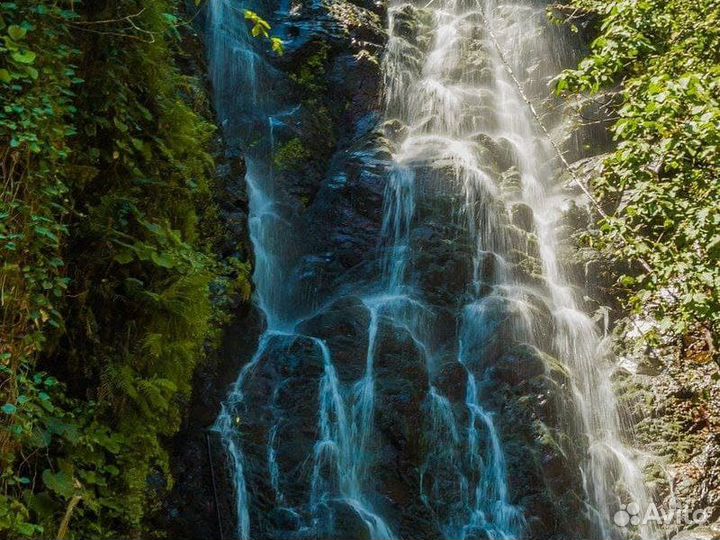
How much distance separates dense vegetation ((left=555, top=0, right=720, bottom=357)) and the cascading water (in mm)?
3304

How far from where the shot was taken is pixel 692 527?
348 inches

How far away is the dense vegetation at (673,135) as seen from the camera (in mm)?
5969

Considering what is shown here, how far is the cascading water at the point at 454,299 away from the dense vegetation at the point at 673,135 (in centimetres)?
330

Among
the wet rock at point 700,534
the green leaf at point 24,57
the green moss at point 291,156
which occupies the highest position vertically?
the green moss at point 291,156

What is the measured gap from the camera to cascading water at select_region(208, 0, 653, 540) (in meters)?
8.05

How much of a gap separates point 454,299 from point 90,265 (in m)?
7.76

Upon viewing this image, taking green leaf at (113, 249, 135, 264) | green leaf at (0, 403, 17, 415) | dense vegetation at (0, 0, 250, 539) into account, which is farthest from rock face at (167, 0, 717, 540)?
green leaf at (0, 403, 17, 415)

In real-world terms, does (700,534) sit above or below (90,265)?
below

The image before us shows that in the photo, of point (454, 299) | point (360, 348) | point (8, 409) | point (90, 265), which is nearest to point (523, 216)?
point (454, 299)

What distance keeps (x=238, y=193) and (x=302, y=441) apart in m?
4.02

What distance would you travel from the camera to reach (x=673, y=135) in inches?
246

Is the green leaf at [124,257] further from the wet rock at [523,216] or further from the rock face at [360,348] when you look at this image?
the wet rock at [523,216]

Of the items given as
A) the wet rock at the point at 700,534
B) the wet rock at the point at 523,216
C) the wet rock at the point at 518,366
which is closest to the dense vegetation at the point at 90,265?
the wet rock at the point at 518,366

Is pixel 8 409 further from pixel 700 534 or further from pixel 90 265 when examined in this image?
pixel 700 534
